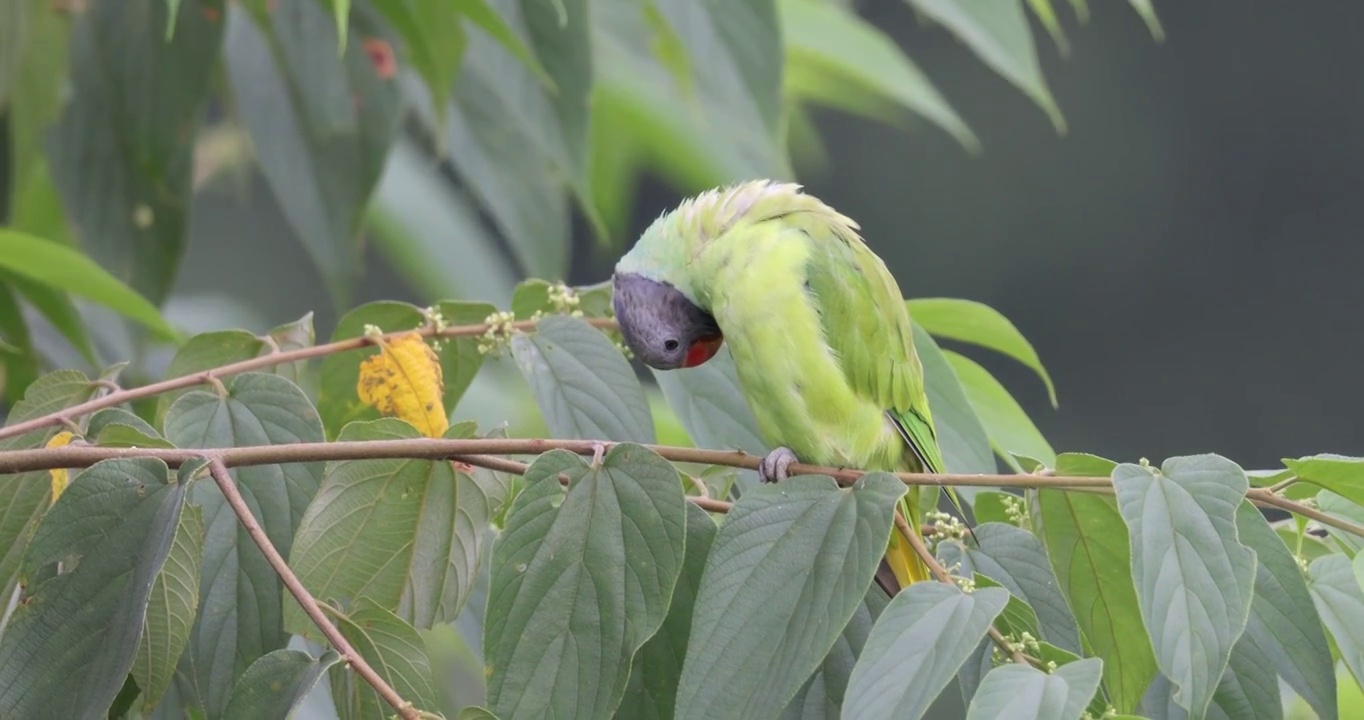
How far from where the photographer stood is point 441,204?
356 cm

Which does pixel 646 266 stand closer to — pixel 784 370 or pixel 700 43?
pixel 784 370

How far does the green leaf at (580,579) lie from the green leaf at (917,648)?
135 mm

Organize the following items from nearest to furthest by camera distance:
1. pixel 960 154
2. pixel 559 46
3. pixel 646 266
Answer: pixel 646 266 < pixel 559 46 < pixel 960 154

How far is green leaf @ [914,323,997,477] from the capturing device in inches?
56.5

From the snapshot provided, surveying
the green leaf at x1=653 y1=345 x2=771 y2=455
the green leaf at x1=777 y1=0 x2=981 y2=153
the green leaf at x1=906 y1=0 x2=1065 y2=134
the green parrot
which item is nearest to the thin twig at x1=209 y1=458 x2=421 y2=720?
the green leaf at x1=653 y1=345 x2=771 y2=455

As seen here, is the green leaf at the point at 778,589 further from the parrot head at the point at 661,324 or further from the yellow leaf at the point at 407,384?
the parrot head at the point at 661,324

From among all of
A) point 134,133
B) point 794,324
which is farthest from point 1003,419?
point 134,133

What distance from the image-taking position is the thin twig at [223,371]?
1.17 meters

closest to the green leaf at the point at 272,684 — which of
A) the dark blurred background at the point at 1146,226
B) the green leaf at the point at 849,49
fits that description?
the green leaf at the point at 849,49

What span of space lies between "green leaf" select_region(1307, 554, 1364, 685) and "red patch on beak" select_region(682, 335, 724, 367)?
0.75 metres

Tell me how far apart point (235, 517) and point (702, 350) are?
0.69 metres

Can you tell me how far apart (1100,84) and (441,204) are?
7918mm

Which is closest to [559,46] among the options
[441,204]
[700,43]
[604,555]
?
[700,43]

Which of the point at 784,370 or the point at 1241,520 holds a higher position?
the point at 1241,520
